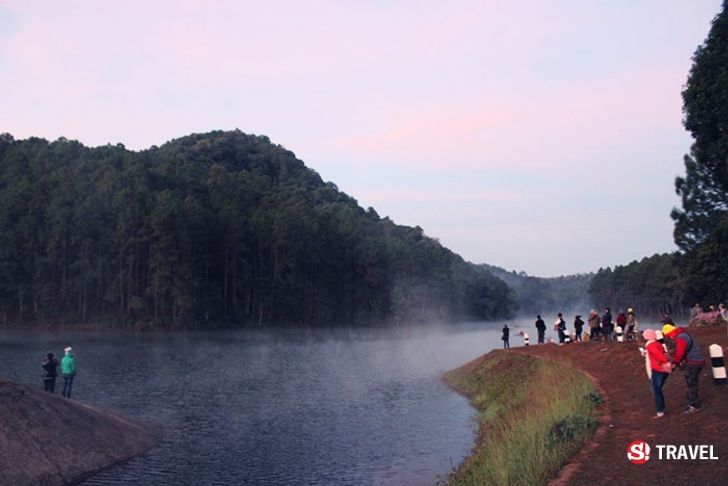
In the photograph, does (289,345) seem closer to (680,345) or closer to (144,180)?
(144,180)

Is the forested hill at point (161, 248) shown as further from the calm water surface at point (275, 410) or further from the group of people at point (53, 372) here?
the group of people at point (53, 372)

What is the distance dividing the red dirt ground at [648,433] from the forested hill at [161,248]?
96347mm

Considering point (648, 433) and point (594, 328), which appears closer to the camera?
point (648, 433)

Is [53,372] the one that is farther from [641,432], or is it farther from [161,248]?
[161,248]

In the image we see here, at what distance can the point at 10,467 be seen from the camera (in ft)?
68.5

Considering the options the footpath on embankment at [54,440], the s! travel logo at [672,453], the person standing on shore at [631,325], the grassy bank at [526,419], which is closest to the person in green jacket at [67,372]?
the footpath on embankment at [54,440]

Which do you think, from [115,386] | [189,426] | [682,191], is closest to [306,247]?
[682,191]

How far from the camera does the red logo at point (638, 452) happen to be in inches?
639

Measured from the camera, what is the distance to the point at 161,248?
381 ft

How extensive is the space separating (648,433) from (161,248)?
344 ft

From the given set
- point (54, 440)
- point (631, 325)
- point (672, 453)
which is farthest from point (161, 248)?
point (672, 453)

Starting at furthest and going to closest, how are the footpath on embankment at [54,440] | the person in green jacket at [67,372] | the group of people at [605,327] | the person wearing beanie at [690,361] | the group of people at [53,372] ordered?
the group of people at [605,327]
the person in green jacket at [67,372]
the group of people at [53,372]
the footpath on embankment at [54,440]
the person wearing beanie at [690,361]

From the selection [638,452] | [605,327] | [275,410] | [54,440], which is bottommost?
[275,410]

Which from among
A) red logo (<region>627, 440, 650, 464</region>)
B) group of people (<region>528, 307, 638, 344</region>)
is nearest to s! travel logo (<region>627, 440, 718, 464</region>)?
red logo (<region>627, 440, 650, 464</region>)
